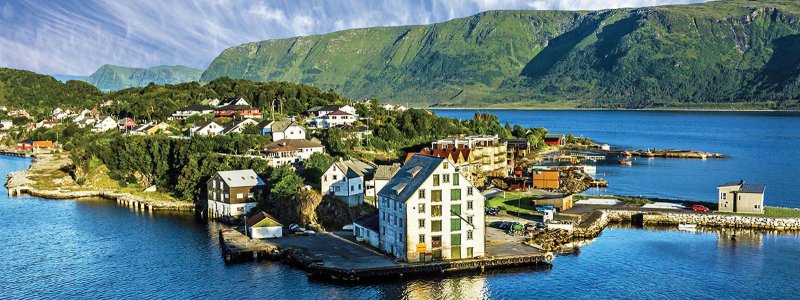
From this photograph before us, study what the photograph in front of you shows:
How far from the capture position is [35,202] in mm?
92188

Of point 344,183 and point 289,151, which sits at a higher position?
point 289,151

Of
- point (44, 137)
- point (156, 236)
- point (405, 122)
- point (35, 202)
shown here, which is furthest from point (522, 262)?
point (44, 137)

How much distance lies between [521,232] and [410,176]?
1546 cm

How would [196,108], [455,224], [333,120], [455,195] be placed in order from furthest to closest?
1. [196,108]
2. [333,120]
3. [455,224]
4. [455,195]

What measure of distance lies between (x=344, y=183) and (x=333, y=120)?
2313 inches

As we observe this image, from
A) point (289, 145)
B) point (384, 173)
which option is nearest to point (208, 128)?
point (289, 145)

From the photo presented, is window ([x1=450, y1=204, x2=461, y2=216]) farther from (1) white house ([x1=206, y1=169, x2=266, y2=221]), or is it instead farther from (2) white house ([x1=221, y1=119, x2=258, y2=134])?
(2) white house ([x1=221, y1=119, x2=258, y2=134])

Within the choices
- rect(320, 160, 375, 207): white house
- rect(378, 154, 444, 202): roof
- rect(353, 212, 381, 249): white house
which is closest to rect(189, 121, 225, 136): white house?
rect(320, 160, 375, 207): white house

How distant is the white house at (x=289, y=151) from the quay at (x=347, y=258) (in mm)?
28876

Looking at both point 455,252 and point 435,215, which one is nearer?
point 435,215

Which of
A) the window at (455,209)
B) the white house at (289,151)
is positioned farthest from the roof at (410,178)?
the white house at (289,151)

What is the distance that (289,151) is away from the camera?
9531cm

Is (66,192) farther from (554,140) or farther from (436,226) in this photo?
(554,140)

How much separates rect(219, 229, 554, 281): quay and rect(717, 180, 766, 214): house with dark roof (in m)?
29.5
